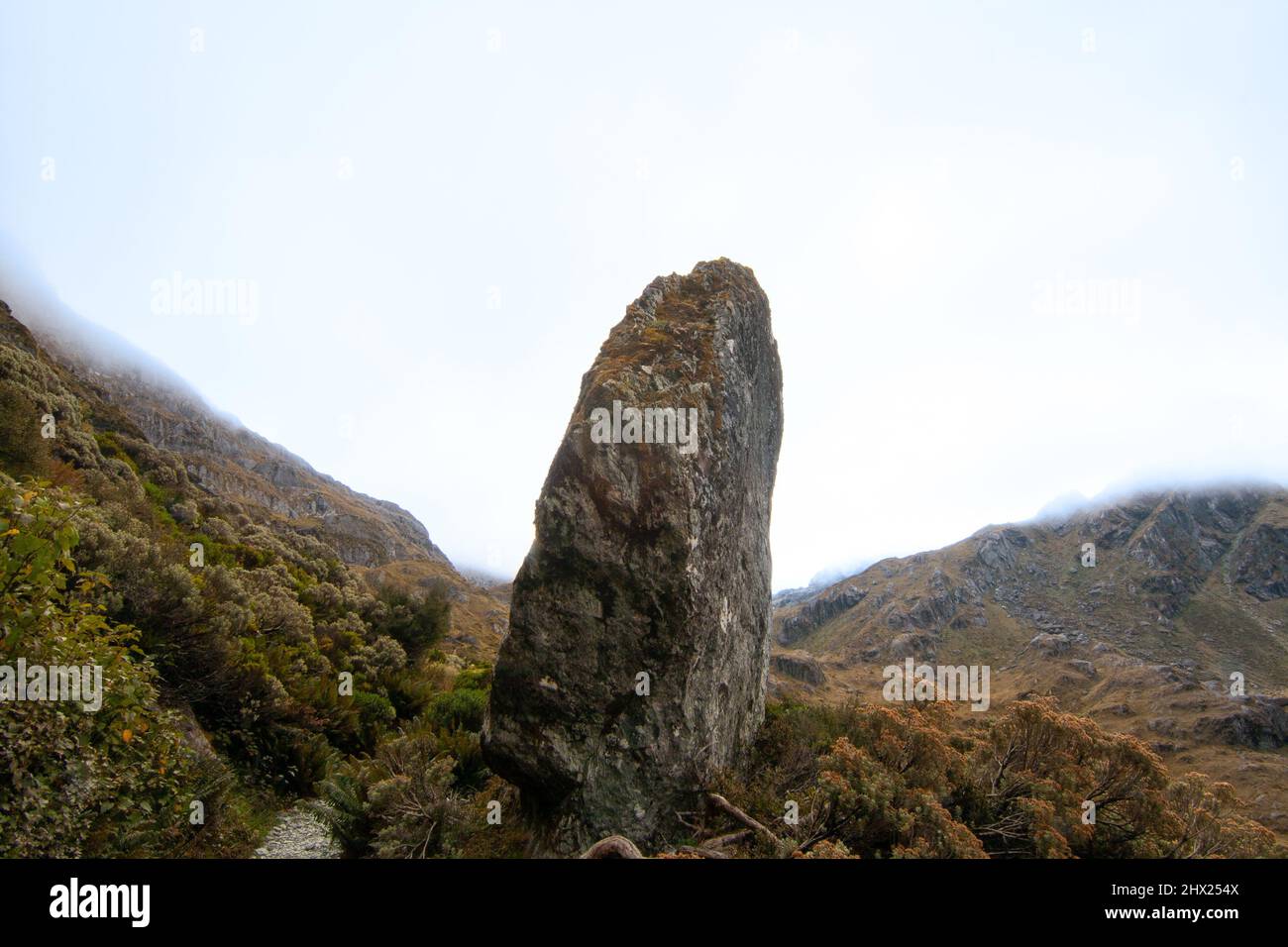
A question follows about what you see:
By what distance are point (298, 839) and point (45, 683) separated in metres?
6.36

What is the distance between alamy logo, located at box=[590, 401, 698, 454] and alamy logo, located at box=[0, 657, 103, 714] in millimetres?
5283

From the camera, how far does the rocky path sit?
8703mm

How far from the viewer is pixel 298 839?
9.38 meters

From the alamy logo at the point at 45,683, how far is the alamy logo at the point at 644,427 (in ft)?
17.3

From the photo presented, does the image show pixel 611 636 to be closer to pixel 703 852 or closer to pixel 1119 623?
pixel 703 852

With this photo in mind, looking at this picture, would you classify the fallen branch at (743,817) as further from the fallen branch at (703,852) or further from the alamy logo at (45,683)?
the alamy logo at (45,683)

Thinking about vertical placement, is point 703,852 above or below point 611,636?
below

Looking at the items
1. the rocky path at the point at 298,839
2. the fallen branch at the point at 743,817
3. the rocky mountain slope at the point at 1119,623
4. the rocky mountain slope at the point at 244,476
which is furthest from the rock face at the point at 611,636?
the rocky mountain slope at the point at 1119,623

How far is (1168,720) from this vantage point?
202 ft

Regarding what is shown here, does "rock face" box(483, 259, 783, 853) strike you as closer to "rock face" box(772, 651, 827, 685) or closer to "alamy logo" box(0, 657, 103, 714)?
"alamy logo" box(0, 657, 103, 714)
